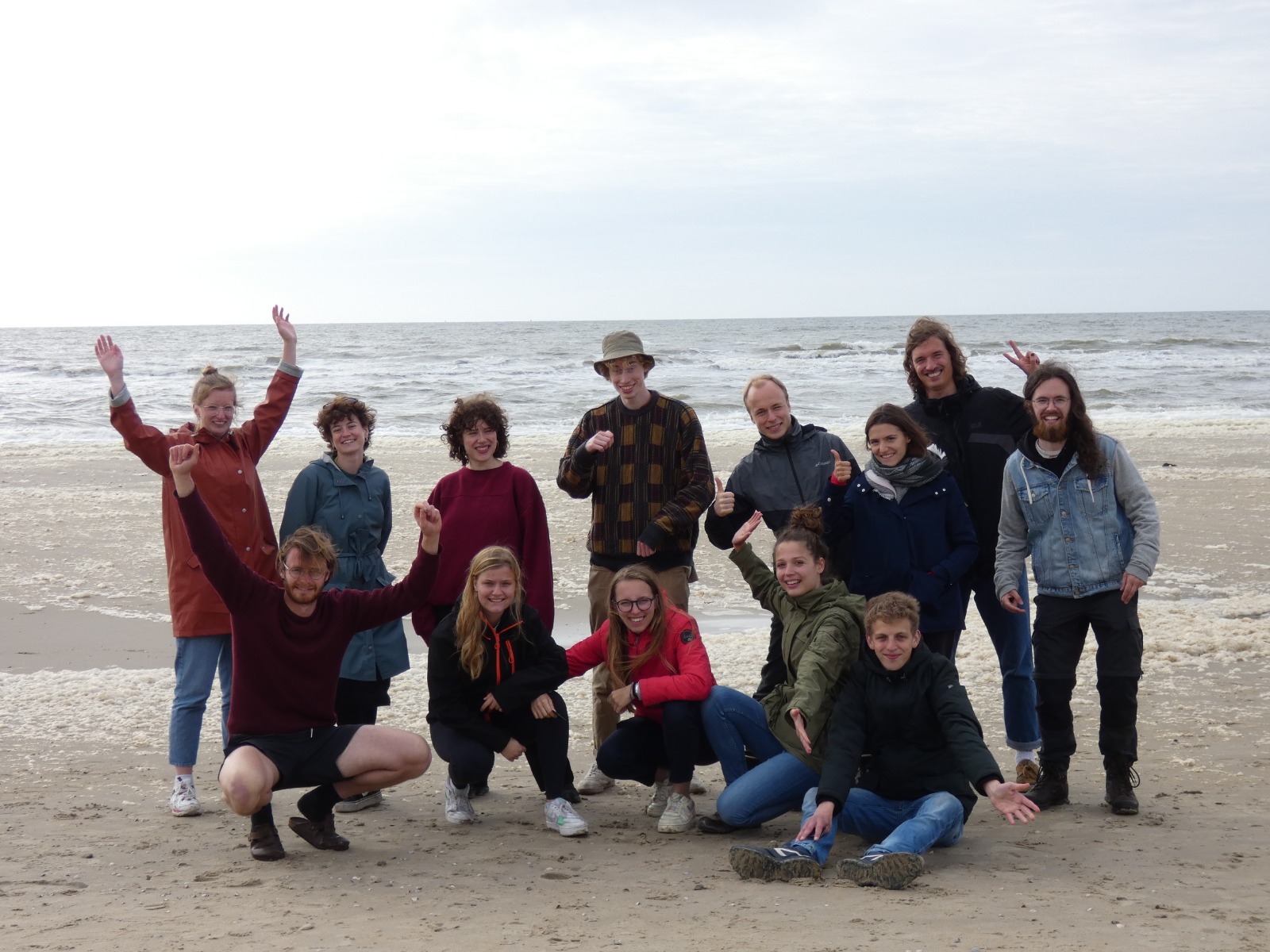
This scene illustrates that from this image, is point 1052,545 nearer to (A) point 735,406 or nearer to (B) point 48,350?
(A) point 735,406

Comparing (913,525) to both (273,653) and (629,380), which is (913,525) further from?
(273,653)

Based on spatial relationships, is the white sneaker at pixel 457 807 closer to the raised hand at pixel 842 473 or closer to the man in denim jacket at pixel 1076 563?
the raised hand at pixel 842 473

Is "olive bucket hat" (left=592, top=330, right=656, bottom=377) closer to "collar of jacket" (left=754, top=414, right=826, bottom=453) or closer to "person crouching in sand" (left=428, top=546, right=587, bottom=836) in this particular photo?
"collar of jacket" (left=754, top=414, right=826, bottom=453)

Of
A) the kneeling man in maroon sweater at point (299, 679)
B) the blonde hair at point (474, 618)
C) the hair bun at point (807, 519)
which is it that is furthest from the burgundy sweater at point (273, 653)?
the hair bun at point (807, 519)

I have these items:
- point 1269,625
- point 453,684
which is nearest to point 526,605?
point 453,684

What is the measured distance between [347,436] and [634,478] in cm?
129

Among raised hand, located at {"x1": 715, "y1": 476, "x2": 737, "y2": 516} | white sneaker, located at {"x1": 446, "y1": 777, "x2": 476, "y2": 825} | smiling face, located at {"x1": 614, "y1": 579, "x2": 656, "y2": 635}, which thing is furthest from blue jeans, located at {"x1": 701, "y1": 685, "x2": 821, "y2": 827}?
white sneaker, located at {"x1": 446, "y1": 777, "x2": 476, "y2": 825}

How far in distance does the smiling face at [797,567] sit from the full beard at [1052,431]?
3.46 ft

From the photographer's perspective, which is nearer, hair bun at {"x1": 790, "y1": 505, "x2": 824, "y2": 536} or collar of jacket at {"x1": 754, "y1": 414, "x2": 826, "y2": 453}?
hair bun at {"x1": 790, "y1": 505, "x2": 824, "y2": 536}

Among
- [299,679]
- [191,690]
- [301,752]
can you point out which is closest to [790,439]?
[299,679]

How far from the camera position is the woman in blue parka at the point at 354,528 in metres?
4.94

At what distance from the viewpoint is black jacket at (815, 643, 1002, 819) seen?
4125mm

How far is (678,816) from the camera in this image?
4.55 meters

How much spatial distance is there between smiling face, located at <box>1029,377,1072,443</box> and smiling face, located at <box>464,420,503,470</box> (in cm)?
234
